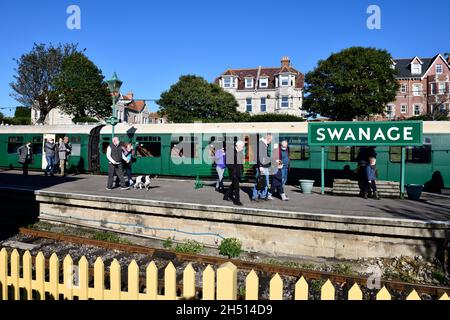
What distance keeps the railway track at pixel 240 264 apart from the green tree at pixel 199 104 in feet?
90.1

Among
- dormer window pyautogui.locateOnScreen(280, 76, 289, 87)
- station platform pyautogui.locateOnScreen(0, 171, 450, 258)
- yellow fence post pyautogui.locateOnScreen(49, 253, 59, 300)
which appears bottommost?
station platform pyautogui.locateOnScreen(0, 171, 450, 258)

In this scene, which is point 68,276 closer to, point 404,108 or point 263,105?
point 263,105

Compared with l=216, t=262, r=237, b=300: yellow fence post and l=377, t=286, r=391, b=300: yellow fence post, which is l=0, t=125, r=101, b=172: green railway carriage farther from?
l=377, t=286, r=391, b=300: yellow fence post

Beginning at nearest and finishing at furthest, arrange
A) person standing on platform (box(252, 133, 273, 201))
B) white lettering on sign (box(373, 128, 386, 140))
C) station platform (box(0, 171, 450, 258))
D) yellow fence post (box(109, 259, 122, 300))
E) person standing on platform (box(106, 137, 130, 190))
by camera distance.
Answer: yellow fence post (box(109, 259, 122, 300)), station platform (box(0, 171, 450, 258)), person standing on platform (box(252, 133, 273, 201)), white lettering on sign (box(373, 128, 386, 140)), person standing on platform (box(106, 137, 130, 190))

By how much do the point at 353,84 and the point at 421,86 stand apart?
2511cm

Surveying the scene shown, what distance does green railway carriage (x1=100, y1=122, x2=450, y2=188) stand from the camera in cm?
1285

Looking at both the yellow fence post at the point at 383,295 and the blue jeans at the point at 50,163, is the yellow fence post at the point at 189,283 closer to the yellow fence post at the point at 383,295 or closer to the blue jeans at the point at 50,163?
the yellow fence post at the point at 383,295

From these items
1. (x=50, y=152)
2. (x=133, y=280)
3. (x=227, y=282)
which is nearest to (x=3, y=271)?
(x=133, y=280)

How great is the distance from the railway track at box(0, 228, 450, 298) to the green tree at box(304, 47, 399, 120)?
2958cm

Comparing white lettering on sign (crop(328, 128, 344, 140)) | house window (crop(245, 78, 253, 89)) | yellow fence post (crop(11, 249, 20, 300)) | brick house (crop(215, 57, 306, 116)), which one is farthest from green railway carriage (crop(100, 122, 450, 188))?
house window (crop(245, 78, 253, 89))

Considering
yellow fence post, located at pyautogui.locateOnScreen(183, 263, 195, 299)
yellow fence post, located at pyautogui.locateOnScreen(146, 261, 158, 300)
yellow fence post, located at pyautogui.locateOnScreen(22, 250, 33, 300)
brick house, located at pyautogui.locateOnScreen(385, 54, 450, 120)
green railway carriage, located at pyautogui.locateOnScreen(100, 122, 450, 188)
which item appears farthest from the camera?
brick house, located at pyautogui.locateOnScreen(385, 54, 450, 120)

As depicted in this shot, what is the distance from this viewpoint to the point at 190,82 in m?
38.6
